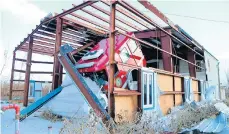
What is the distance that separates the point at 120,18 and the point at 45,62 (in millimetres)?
4697

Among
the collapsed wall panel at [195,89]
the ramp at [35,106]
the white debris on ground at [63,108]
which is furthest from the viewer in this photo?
the collapsed wall panel at [195,89]

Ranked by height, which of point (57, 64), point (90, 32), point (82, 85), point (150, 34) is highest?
point (150, 34)

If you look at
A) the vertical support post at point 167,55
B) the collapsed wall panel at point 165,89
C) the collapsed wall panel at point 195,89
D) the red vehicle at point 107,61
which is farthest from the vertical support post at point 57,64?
the collapsed wall panel at point 195,89

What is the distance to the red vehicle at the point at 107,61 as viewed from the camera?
559 centimetres

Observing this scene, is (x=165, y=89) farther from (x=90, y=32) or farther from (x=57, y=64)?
(x=90, y=32)

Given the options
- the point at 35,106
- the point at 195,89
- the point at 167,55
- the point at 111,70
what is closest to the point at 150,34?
the point at 167,55

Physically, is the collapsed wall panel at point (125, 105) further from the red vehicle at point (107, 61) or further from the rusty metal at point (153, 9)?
the rusty metal at point (153, 9)

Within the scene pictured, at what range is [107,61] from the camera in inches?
243

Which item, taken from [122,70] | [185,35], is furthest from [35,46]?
[185,35]

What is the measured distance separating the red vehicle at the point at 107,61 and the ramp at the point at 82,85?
0.62 meters

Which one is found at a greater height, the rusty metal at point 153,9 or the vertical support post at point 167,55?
the rusty metal at point 153,9

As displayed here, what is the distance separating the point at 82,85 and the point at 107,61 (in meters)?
1.77

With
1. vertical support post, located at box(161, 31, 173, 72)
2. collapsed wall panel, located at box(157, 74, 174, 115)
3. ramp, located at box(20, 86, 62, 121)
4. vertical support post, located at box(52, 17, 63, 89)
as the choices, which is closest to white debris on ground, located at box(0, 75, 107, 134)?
ramp, located at box(20, 86, 62, 121)

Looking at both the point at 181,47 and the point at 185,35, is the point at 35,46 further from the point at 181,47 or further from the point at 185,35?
the point at 181,47
